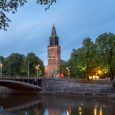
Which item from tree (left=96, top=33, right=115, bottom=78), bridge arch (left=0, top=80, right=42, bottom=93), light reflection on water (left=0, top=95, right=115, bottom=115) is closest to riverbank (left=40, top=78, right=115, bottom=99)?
bridge arch (left=0, top=80, right=42, bottom=93)

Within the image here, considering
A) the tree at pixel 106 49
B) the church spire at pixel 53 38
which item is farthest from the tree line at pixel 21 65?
the church spire at pixel 53 38

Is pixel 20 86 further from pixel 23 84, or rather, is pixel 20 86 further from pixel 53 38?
pixel 53 38

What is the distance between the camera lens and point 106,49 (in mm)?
78250

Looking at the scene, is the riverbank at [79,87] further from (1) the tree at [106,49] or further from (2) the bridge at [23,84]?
(1) the tree at [106,49]

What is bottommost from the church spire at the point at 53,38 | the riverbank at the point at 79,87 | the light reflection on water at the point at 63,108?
the light reflection on water at the point at 63,108

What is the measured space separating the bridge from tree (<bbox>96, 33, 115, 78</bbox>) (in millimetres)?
22088

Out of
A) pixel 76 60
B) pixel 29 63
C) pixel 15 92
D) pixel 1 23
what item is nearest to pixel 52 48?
pixel 29 63

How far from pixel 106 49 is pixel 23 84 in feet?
79.7

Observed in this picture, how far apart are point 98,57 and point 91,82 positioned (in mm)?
7483

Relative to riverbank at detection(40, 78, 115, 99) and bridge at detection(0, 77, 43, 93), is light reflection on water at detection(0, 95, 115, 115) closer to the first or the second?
riverbank at detection(40, 78, 115, 99)


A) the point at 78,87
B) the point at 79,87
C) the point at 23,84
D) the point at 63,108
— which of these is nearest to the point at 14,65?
the point at 23,84

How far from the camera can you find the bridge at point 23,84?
8974cm

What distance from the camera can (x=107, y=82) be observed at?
80688 mm

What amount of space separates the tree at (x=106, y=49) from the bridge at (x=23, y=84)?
72.5 feet
